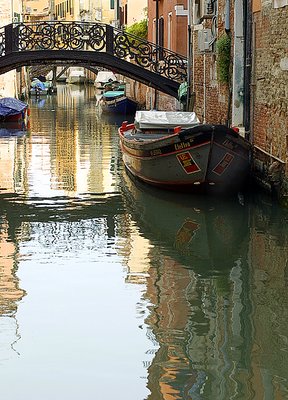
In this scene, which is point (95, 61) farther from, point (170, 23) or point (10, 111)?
point (10, 111)

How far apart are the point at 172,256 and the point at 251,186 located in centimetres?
434

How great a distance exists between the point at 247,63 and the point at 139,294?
741 cm

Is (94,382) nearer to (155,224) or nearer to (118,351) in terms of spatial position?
(118,351)

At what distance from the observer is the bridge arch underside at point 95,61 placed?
23.0m

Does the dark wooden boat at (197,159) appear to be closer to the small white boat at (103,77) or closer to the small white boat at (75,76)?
the small white boat at (103,77)

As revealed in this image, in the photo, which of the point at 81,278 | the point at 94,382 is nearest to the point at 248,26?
the point at 81,278

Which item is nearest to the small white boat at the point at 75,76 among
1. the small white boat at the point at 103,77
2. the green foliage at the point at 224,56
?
the small white boat at the point at 103,77

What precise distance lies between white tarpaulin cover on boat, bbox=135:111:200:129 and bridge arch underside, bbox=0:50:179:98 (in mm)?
6063

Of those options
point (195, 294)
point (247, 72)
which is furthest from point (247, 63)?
point (195, 294)

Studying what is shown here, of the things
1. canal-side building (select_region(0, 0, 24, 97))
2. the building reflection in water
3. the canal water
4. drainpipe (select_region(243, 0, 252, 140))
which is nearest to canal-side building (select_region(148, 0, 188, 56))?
canal-side building (select_region(0, 0, 24, 97))

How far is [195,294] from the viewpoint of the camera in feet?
27.8

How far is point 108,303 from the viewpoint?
8.13m

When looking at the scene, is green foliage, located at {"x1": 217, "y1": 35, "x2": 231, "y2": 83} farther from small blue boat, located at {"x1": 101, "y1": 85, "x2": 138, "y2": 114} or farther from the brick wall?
small blue boat, located at {"x1": 101, "y1": 85, "x2": 138, "y2": 114}

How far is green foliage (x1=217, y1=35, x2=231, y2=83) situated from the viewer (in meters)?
16.6
